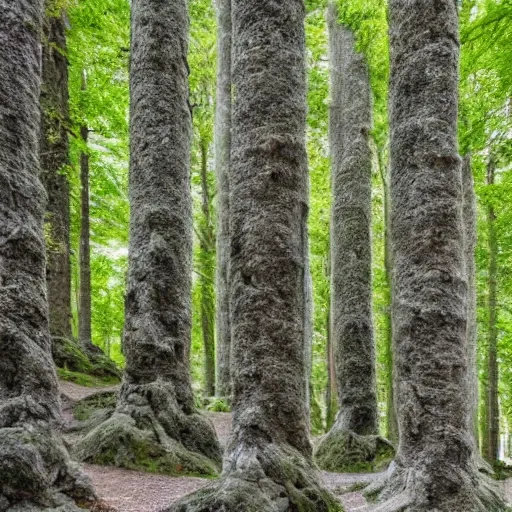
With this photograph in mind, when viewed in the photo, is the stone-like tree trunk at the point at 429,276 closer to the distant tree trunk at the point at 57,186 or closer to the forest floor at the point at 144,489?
the forest floor at the point at 144,489

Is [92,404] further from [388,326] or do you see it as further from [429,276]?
[388,326]

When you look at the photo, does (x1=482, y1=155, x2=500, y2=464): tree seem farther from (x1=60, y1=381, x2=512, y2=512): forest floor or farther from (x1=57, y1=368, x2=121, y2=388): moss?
(x1=57, y1=368, x2=121, y2=388): moss

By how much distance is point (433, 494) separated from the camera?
4.23 m

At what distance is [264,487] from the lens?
13.1ft

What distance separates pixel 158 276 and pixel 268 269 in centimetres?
308

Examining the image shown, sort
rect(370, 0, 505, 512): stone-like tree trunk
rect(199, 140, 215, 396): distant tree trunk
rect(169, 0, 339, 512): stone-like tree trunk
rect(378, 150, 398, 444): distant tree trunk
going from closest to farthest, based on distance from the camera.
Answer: rect(169, 0, 339, 512): stone-like tree trunk < rect(370, 0, 505, 512): stone-like tree trunk < rect(378, 150, 398, 444): distant tree trunk < rect(199, 140, 215, 396): distant tree trunk

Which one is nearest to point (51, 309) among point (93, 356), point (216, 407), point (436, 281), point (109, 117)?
point (93, 356)

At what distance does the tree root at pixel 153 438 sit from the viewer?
6293mm

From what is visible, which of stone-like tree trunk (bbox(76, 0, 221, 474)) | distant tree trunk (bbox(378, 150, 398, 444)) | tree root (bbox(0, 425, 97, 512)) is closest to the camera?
tree root (bbox(0, 425, 97, 512))

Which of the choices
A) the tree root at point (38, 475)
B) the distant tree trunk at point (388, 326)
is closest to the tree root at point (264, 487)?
the tree root at point (38, 475)

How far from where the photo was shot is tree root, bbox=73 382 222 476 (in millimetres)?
6293

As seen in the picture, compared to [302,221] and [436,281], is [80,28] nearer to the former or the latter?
[302,221]

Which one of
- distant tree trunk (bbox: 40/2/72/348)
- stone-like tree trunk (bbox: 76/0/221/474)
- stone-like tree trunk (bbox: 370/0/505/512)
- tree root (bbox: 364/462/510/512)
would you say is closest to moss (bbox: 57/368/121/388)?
distant tree trunk (bbox: 40/2/72/348)

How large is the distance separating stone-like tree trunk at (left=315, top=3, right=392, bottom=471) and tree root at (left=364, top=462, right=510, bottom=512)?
4759 millimetres
